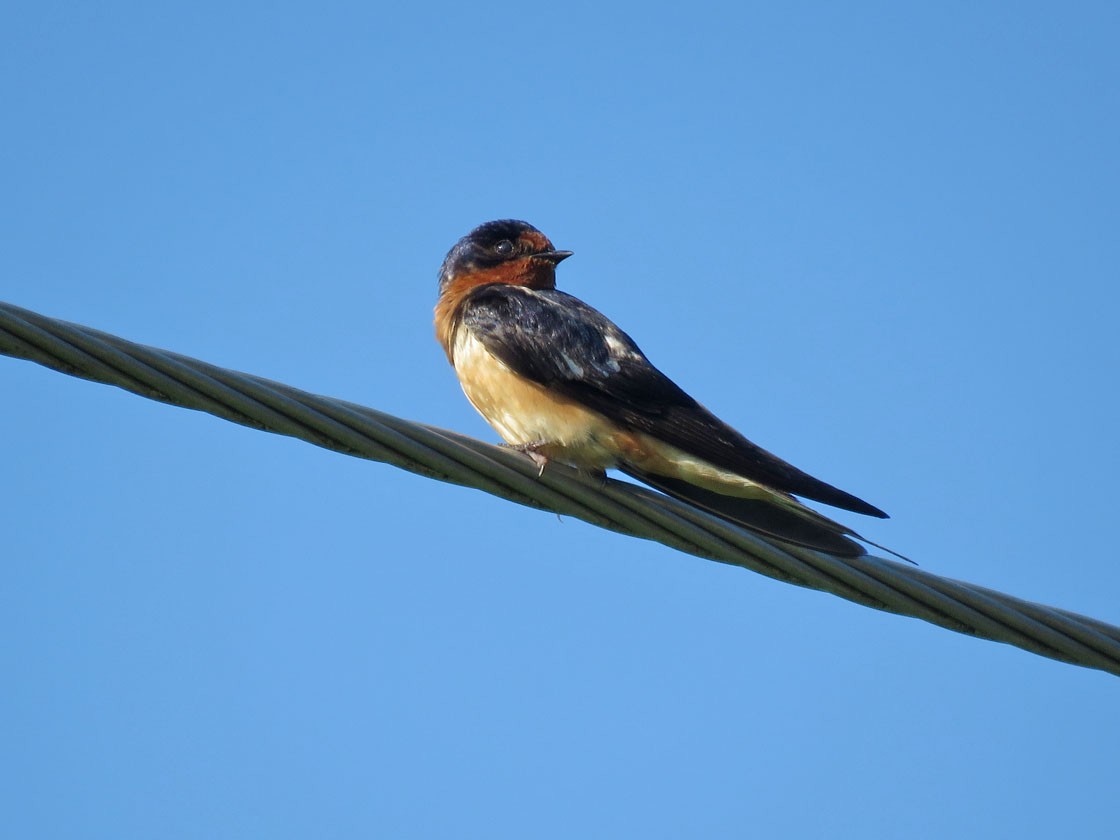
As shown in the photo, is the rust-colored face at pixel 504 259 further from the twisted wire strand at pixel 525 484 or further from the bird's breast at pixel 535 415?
the twisted wire strand at pixel 525 484

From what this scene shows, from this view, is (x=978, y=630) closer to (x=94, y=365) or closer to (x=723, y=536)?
(x=723, y=536)

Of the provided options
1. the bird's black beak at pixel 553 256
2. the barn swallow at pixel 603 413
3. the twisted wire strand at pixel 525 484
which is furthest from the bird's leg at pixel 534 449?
the bird's black beak at pixel 553 256

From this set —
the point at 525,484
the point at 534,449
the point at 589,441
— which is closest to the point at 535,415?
the point at 534,449

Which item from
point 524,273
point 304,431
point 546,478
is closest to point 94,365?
point 304,431

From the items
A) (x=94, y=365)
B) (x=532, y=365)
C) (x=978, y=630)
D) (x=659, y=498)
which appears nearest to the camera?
(x=94, y=365)

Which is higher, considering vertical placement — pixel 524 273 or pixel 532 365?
pixel 524 273

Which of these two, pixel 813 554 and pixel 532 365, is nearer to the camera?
pixel 813 554

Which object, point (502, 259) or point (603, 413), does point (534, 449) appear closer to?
point (603, 413)

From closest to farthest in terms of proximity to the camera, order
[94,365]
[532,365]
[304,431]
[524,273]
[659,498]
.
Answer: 1. [94,365]
2. [304,431]
3. [659,498]
4. [532,365]
5. [524,273]
